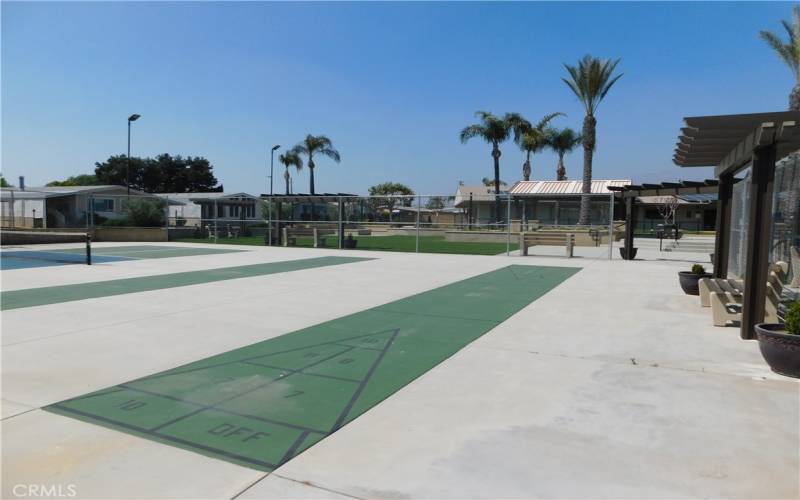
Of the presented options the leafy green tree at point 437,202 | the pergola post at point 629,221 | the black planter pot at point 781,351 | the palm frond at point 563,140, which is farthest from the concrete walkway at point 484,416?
the palm frond at point 563,140

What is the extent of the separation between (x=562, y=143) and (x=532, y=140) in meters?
7.64

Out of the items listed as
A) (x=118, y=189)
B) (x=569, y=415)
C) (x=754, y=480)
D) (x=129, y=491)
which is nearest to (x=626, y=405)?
(x=569, y=415)

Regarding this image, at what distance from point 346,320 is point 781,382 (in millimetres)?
5255

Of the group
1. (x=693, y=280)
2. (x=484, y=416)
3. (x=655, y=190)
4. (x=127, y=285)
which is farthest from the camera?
(x=655, y=190)

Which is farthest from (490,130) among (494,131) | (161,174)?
(161,174)

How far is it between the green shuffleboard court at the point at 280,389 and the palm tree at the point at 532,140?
1585 inches

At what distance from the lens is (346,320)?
7.85 metres

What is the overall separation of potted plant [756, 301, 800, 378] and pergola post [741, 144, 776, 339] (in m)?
1.01

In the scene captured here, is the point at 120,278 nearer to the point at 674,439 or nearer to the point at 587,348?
the point at 587,348

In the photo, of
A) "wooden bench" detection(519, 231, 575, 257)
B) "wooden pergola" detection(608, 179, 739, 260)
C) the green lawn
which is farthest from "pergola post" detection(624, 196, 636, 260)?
the green lawn

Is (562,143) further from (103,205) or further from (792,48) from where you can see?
(103,205)

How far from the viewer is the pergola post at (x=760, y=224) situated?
634 cm

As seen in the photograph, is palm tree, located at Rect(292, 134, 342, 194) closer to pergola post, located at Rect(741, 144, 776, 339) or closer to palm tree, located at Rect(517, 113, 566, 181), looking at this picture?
palm tree, located at Rect(517, 113, 566, 181)

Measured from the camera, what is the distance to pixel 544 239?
73.7 feet
